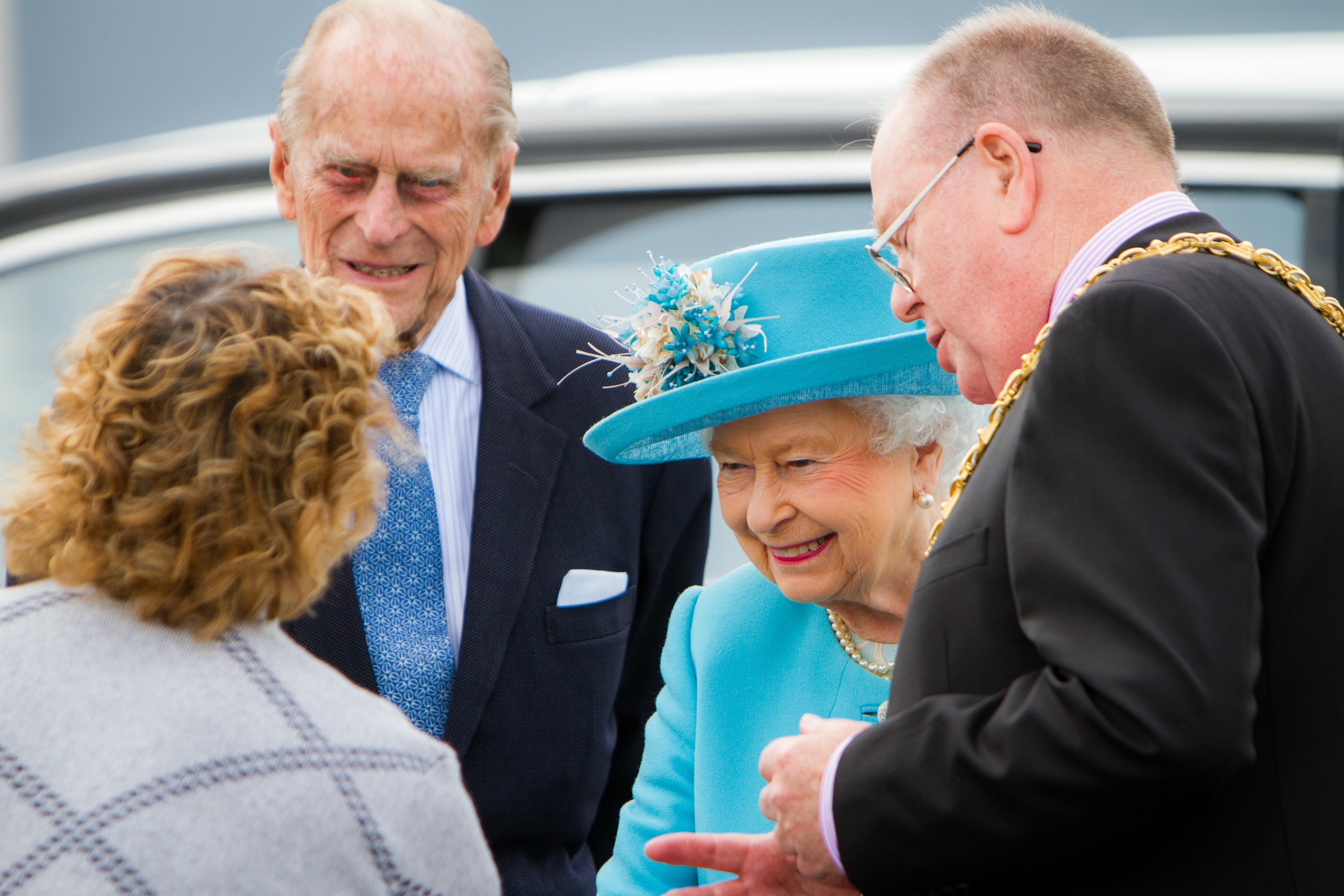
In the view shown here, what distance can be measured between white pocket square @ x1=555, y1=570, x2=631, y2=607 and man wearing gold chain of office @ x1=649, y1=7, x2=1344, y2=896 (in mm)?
947

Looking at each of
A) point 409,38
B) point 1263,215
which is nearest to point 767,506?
point 409,38

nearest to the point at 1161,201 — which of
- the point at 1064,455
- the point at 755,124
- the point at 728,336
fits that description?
the point at 1064,455

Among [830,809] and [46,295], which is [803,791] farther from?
[46,295]

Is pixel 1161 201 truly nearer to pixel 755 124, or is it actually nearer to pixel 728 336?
pixel 728 336

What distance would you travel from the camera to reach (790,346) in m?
2.19

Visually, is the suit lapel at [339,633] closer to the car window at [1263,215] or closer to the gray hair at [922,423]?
the gray hair at [922,423]

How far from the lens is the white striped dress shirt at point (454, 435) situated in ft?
7.42

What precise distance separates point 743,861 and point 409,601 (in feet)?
2.73

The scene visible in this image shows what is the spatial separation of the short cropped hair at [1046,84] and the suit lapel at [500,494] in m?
1.08

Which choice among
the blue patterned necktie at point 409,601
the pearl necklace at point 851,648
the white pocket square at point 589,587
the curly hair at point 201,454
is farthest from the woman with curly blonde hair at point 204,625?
the pearl necklace at point 851,648

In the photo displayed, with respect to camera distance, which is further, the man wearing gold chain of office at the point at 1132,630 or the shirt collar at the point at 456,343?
the shirt collar at the point at 456,343

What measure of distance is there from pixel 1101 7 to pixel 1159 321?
3.97 meters

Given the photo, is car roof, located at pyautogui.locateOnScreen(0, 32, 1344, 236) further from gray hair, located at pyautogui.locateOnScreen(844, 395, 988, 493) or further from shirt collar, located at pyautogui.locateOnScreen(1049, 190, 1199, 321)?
shirt collar, located at pyautogui.locateOnScreen(1049, 190, 1199, 321)

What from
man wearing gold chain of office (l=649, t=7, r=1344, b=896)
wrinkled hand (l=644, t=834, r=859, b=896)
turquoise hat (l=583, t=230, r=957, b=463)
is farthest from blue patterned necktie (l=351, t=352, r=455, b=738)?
man wearing gold chain of office (l=649, t=7, r=1344, b=896)
